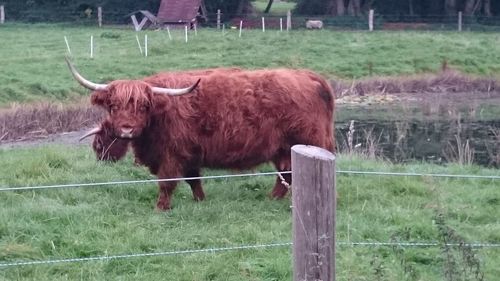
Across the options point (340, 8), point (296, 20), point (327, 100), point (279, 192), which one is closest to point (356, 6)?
point (340, 8)

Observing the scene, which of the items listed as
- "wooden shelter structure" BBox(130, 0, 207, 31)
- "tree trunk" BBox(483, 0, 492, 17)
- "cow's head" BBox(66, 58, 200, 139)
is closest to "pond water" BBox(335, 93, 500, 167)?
"cow's head" BBox(66, 58, 200, 139)

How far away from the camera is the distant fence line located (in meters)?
45.5

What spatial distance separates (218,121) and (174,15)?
38.4 metres

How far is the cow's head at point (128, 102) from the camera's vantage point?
364 inches

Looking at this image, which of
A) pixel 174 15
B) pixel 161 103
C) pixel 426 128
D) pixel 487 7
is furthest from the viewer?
pixel 487 7

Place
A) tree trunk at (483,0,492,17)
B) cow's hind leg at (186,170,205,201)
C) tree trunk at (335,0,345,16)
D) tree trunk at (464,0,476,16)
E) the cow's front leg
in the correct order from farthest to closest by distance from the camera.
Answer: tree trunk at (335,0,345,16) → tree trunk at (483,0,492,17) → tree trunk at (464,0,476,16) → cow's hind leg at (186,170,205,201) → the cow's front leg

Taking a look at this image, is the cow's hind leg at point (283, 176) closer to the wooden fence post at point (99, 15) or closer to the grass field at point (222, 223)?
the grass field at point (222, 223)

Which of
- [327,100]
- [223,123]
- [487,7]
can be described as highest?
[327,100]

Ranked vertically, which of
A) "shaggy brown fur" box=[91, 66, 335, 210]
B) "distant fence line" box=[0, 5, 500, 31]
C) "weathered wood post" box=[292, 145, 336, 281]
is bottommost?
"distant fence line" box=[0, 5, 500, 31]

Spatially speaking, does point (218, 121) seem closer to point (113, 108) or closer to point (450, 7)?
point (113, 108)

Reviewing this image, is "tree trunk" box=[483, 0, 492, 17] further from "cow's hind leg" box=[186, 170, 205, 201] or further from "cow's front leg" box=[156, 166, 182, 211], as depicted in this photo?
"cow's front leg" box=[156, 166, 182, 211]

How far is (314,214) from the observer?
185 inches

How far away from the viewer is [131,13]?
165 ft

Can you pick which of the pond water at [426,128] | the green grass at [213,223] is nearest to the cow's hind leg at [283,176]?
the green grass at [213,223]
